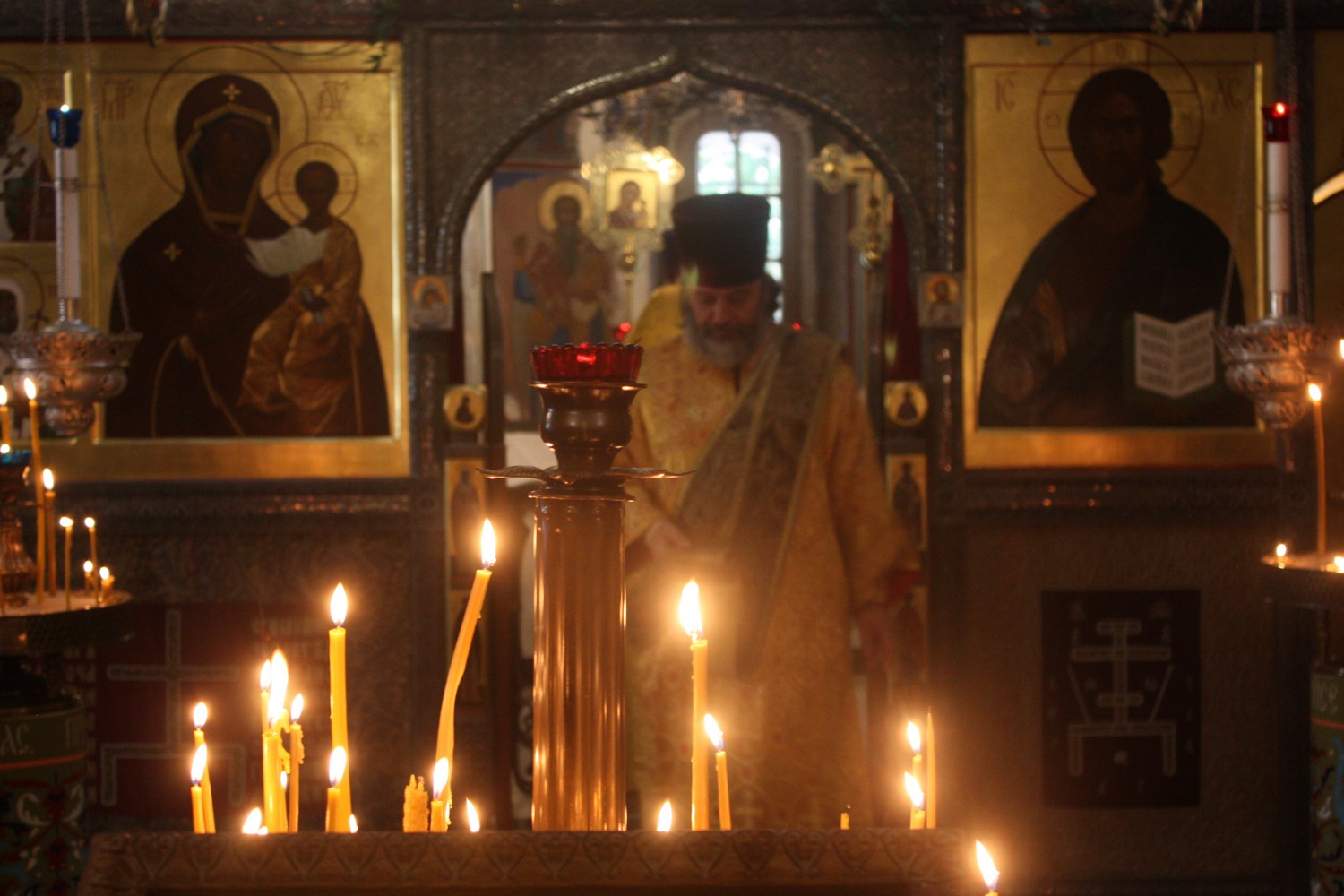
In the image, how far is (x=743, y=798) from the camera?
5117mm

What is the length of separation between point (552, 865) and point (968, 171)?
4785mm

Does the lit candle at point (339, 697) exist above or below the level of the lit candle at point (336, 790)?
above

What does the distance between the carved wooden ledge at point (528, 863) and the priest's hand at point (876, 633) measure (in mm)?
4350

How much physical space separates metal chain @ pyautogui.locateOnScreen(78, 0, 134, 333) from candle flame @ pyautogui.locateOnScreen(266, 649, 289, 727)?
419 centimetres

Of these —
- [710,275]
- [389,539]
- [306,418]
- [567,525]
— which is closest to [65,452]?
[306,418]

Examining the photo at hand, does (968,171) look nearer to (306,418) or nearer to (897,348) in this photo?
(897,348)

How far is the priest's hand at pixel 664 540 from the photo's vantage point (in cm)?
503

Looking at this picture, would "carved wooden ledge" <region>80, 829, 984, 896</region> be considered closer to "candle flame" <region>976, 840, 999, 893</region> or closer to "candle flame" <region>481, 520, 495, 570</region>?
"candle flame" <region>976, 840, 999, 893</region>

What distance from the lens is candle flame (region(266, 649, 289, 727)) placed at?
1256 mm

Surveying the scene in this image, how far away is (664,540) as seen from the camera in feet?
16.5

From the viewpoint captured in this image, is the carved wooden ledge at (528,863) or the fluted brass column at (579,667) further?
the fluted brass column at (579,667)

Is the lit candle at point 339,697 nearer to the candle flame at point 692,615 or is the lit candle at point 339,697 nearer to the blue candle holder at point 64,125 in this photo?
the candle flame at point 692,615

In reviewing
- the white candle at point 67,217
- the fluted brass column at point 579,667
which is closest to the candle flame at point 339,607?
the fluted brass column at point 579,667

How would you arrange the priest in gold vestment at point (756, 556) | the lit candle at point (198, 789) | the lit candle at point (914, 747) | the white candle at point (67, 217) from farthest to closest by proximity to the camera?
the priest in gold vestment at point (756, 556), the white candle at point (67, 217), the lit candle at point (914, 747), the lit candle at point (198, 789)
